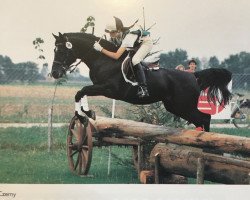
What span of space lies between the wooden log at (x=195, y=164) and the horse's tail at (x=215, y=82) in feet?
0.88

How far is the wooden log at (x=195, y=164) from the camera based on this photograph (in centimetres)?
196

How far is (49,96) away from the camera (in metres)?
2.14

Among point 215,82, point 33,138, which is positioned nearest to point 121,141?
point 33,138

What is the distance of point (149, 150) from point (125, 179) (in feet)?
0.74

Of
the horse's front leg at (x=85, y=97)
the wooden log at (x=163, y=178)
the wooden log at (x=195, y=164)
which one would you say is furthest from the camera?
the wooden log at (x=163, y=178)

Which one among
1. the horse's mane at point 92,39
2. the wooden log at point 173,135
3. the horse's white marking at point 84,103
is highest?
the horse's mane at point 92,39

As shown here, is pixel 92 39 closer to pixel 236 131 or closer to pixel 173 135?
pixel 173 135

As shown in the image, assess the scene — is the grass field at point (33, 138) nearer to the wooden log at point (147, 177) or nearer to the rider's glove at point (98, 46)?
the wooden log at point (147, 177)

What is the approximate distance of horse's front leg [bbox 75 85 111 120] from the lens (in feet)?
6.85

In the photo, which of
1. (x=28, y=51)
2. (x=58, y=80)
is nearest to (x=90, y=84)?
(x=58, y=80)

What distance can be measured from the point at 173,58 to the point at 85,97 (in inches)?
17.0

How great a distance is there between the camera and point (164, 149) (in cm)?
222

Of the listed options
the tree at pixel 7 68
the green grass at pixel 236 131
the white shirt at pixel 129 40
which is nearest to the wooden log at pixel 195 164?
the green grass at pixel 236 131

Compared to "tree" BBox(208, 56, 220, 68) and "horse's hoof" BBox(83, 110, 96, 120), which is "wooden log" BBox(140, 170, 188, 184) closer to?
"horse's hoof" BBox(83, 110, 96, 120)
